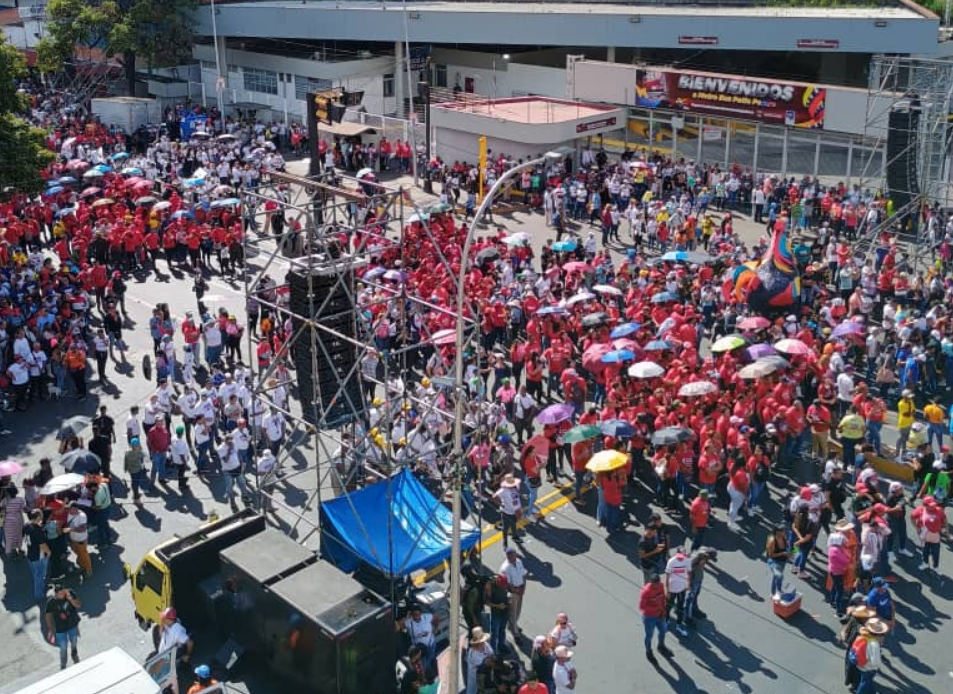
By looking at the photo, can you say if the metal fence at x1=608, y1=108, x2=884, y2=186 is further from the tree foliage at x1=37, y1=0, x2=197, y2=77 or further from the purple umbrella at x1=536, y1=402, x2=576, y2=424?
the tree foliage at x1=37, y1=0, x2=197, y2=77

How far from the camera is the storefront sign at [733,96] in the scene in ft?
114

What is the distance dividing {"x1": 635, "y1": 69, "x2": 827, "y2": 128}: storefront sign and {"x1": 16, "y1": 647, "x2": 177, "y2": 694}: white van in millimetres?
28913

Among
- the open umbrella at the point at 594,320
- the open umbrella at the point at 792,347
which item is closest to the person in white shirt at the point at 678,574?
the open umbrella at the point at 792,347

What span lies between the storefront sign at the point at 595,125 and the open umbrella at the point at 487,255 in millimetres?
11783

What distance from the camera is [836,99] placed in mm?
34062

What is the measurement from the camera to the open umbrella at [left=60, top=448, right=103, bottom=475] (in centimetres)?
1727

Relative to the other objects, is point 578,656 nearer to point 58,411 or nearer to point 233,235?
point 58,411

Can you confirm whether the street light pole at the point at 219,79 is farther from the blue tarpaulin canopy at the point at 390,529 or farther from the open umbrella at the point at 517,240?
the blue tarpaulin canopy at the point at 390,529

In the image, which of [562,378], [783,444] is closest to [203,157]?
[562,378]

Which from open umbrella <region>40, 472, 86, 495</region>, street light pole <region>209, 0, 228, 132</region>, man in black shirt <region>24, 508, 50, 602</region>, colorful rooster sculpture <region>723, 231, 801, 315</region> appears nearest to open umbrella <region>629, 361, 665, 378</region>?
colorful rooster sculpture <region>723, 231, 801, 315</region>

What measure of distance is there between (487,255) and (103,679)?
16.9 meters

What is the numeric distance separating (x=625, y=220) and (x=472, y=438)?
1760 centimetres

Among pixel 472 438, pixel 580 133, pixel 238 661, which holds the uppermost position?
pixel 580 133

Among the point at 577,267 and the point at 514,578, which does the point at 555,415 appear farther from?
the point at 577,267
